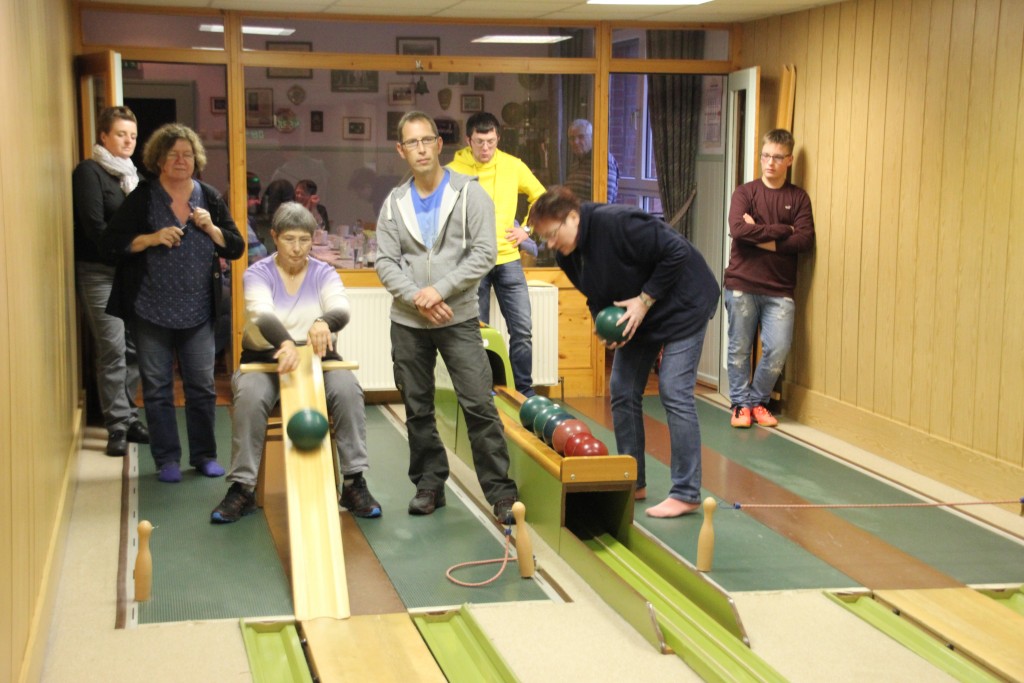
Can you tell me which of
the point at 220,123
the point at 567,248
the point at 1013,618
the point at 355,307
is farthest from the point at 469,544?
the point at 220,123

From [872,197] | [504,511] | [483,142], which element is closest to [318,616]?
[504,511]

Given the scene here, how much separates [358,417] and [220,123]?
10.0 feet

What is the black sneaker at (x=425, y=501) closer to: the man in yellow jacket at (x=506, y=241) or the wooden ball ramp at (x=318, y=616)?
the wooden ball ramp at (x=318, y=616)

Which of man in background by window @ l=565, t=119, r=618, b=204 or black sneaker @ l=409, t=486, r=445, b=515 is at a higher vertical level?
man in background by window @ l=565, t=119, r=618, b=204

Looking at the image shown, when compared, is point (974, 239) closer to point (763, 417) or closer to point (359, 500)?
point (763, 417)

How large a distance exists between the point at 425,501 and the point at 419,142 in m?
1.50

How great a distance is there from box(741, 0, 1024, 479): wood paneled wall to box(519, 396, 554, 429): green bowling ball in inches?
79.0

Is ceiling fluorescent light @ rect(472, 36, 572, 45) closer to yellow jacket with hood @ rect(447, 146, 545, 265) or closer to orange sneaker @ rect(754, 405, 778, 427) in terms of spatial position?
yellow jacket with hood @ rect(447, 146, 545, 265)

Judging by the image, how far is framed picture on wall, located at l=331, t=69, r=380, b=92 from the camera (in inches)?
293

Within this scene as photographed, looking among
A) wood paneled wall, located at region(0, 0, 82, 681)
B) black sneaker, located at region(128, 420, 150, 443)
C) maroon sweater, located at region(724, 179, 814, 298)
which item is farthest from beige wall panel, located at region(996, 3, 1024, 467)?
black sneaker, located at region(128, 420, 150, 443)

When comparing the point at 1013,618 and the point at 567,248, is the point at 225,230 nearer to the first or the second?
the point at 567,248

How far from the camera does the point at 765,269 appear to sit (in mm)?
6961

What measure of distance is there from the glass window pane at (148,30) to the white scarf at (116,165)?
4.24ft

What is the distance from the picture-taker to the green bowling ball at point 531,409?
17.1 ft
